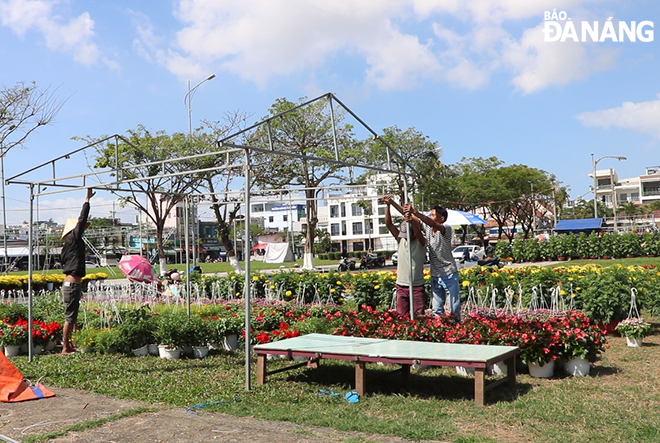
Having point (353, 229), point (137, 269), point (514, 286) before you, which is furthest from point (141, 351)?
point (353, 229)

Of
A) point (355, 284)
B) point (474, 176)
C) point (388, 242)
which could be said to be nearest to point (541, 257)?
point (474, 176)

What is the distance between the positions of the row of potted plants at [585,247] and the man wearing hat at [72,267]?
28.2 metres

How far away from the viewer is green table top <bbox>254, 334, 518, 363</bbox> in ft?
18.7

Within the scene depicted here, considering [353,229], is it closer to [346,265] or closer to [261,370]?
[346,265]

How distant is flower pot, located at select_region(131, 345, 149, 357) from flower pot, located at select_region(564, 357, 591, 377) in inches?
222

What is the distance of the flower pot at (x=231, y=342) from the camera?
8898 millimetres

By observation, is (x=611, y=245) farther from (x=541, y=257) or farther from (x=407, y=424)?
(x=407, y=424)

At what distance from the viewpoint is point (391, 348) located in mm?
6223

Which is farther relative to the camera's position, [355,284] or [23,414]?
[355,284]

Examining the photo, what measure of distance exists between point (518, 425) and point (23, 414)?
4472 millimetres

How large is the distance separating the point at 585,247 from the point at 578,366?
27.4 metres

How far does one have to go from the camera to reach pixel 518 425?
16.4 ft

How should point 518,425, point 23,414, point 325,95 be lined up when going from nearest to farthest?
point 518,425 → point 23,414 → point 325,95

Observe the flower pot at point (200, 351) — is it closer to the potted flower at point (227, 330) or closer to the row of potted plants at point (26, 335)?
the potted flower at point (227, 330)
